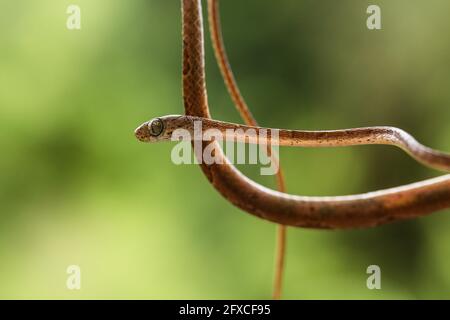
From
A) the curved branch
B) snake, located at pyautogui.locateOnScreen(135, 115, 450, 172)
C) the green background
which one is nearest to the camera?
the curved branch

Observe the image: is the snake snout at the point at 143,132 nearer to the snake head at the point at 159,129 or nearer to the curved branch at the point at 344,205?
the snake head at the point at 159,129

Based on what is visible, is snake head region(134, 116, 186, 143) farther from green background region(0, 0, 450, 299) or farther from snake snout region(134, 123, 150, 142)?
green background region(0, 0, 450, 299)

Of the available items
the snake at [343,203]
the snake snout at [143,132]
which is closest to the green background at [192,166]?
the snake snout at [143,132]

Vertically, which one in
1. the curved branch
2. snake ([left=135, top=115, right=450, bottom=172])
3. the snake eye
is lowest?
the curved branch

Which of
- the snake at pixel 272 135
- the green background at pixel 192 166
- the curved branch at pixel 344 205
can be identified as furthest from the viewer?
the green background at pixel 192 166

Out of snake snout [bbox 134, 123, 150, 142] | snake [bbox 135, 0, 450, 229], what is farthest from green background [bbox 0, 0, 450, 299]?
snake [bbox 135, 0, 450, 229]

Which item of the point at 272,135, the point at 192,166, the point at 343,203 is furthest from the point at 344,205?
the point at 192,166

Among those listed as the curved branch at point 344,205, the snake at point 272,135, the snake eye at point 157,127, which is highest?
the snake eye at point 157,127
